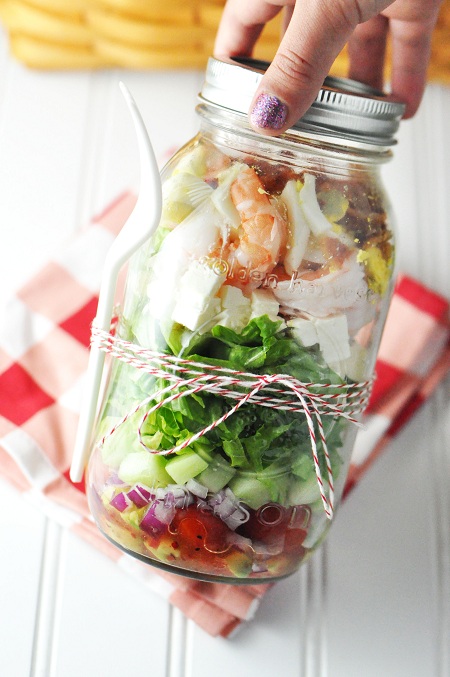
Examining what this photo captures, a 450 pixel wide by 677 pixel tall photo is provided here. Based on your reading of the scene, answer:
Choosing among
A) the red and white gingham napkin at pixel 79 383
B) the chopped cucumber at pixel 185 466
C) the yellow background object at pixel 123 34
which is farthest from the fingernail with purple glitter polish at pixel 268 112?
the yellow background object at pixel 123 34

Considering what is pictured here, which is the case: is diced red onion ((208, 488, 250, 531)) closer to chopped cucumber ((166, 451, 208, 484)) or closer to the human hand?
chopped cucumber ((166, 451, 208, 484))

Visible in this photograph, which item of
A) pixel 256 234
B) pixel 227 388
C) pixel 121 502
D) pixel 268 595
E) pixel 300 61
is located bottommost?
pixel 268 595

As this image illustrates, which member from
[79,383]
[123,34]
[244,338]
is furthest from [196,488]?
[123,34]

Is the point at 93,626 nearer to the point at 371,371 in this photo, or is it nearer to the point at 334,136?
the point at 371,371

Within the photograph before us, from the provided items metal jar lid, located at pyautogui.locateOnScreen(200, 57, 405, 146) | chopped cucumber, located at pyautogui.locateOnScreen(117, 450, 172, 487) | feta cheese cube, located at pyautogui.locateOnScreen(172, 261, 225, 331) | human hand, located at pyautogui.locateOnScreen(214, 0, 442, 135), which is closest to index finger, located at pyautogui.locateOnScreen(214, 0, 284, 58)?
human hand, located at pyautogui.locateOnScreen(214, 0, 442, 135)

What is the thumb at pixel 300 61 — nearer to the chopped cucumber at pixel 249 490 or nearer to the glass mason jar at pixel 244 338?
the glass mason jar at pixel 244 338

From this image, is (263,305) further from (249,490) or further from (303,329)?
(249,490)
